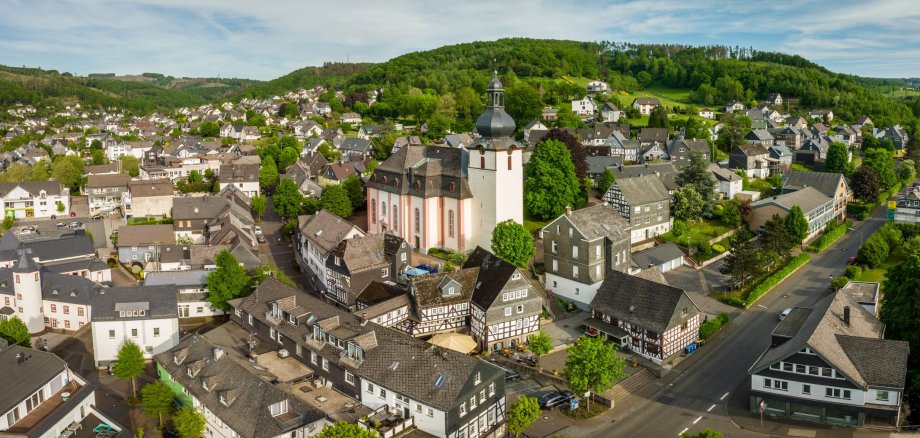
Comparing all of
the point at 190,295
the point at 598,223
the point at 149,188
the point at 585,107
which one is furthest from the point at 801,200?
the point at 585,107

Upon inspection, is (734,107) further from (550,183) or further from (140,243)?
(140,243)

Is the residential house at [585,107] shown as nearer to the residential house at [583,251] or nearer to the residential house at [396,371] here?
the residential house at [583,251]

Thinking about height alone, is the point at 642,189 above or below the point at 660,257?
above

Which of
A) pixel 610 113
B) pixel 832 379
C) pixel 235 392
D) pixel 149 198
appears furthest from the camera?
pixel 610 113

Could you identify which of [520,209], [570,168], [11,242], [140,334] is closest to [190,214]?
[11,242]

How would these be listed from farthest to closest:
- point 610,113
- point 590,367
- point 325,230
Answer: point 610,113
point 325,230
point 590,367

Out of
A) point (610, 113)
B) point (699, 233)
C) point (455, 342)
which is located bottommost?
point (455, 342)

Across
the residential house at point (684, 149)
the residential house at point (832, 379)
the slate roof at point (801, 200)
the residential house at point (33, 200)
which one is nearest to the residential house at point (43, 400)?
the residential house at point (832, 379)

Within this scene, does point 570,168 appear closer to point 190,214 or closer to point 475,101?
point 190,214
